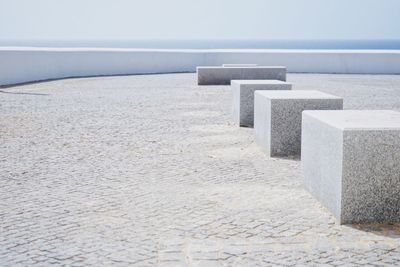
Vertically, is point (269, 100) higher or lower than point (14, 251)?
higher

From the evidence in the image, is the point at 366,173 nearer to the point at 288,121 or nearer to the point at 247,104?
the point at 288,121

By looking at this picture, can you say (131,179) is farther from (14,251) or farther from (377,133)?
(377,133)

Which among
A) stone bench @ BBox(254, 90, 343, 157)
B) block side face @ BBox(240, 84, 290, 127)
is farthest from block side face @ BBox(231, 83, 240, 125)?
stone bench @ BBox(254, 90, 343, 157)

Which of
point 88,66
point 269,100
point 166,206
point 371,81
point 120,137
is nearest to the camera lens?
point 166,206

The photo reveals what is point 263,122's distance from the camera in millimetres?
9391

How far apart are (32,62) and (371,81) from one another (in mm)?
13326

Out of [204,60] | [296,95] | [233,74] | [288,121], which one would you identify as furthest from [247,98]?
[204,60]

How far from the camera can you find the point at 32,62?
23750mm

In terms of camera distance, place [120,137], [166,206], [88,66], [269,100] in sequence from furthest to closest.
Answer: [88,66], [120,137], [269,100], [166,206]

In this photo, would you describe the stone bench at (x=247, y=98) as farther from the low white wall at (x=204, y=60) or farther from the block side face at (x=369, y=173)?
the low white wall at (x=204, y=60)

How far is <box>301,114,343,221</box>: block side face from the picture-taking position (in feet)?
18.8

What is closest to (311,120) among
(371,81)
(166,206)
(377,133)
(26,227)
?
(377,133)

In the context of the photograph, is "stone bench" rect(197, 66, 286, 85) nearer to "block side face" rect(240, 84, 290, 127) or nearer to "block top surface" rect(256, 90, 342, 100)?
"block side face" rect(240, 84, 290, 127)

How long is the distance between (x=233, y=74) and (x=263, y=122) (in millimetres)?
12766
